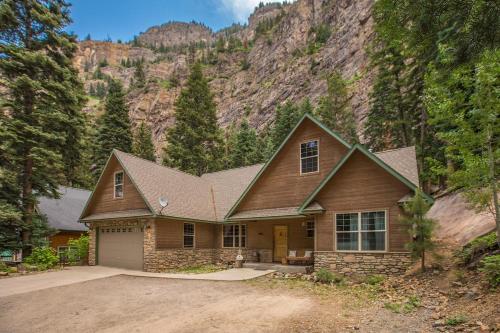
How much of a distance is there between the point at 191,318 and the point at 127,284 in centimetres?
649

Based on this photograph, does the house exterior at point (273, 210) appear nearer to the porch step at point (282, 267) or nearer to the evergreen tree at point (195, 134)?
the porch step at point (282, 267)

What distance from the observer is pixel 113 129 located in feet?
134

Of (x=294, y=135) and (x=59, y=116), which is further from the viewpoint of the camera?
(x=59, y=116)

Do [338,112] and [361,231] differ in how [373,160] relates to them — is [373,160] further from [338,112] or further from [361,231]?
[338,112]

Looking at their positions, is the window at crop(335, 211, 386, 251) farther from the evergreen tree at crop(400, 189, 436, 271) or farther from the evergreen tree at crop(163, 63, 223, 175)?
the evergreen tree at crop(163, 63, 223, 175)

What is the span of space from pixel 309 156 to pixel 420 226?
23.0 ft

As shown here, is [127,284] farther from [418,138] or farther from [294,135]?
[418,138]

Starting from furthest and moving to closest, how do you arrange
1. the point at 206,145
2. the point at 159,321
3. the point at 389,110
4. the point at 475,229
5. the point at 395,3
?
the point at 206,145, the point at 389,110, the point at 475,229, the point at 159,321, the point at 395,3

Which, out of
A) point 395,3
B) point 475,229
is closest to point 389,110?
point 475,229

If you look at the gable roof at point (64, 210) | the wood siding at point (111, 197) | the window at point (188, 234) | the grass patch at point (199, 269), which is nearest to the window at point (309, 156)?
the grass patch at point (199, 269)

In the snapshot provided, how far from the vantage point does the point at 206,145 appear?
41094mm

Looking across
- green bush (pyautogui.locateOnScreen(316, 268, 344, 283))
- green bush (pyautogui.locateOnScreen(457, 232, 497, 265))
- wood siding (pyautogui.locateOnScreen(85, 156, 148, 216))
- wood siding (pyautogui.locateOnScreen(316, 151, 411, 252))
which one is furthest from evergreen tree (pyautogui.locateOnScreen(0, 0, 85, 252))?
green bush (pyautogui.locateOnScreen(457, 232, 497, 265))

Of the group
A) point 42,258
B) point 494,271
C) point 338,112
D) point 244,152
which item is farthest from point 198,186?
point 338,112

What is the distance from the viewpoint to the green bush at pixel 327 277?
13.0 metres
